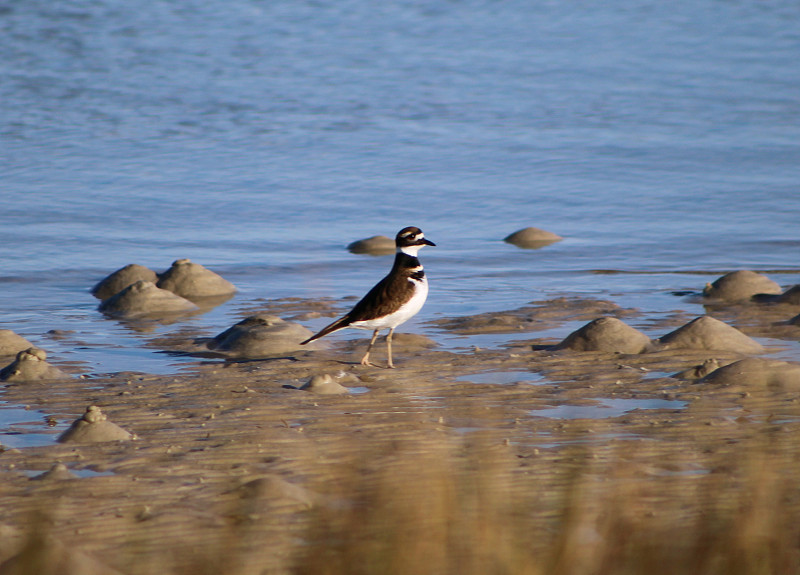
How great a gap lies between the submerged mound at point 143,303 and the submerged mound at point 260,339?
5.67 feet

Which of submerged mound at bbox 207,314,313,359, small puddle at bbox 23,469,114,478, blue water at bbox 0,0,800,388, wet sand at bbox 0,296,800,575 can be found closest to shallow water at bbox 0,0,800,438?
blue water at bbox 0,0,800,388

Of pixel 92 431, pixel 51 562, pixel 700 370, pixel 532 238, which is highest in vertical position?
pixel 51 562

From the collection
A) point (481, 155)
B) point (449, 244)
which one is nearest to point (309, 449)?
point (449, 244)

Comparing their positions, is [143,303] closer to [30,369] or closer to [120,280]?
[120,280]

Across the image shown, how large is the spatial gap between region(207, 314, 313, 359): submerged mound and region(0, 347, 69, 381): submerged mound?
150 centimetres

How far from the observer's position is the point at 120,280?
39.5ft

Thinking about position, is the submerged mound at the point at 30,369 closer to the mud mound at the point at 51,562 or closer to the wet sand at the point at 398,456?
the wet sand at the point at 398,456

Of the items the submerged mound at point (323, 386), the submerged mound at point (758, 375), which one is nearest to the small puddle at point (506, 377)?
the submerged mound at point (323, 386)

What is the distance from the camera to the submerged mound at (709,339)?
8.65m

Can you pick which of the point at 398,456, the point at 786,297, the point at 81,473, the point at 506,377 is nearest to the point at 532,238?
the point at 786,297

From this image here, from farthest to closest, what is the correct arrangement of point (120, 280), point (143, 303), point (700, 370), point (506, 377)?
point (120, 280) → point (143, 303) → point (506, 377) → point (700, 370)

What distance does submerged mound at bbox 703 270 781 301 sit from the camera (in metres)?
Answer: 11.1

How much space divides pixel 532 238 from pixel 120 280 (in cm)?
592

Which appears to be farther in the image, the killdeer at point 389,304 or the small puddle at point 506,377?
the killdeer at point 389,304
